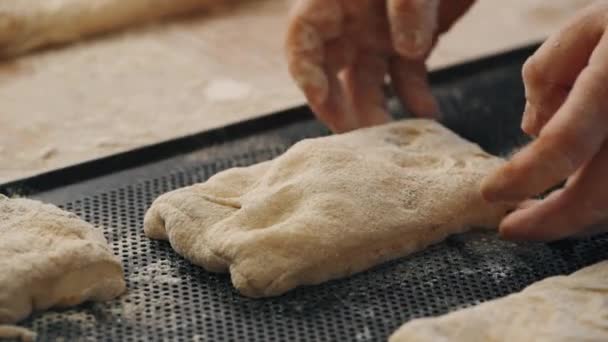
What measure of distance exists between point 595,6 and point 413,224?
1.38 ft

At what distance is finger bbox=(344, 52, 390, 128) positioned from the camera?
1819 millimetres

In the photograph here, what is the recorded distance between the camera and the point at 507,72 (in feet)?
6.82

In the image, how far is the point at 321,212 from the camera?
4.36 ft

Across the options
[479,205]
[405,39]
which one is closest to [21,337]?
[479,205]

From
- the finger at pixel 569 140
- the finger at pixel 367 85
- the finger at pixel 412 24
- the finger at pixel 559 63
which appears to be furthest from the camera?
the finger at pixel 367 85

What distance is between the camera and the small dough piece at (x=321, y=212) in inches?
50.6

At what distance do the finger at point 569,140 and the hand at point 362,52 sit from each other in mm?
455

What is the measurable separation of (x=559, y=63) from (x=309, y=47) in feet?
1.68

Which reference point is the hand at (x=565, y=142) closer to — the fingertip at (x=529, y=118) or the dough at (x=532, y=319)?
the fingertip at (x=529, y=118)

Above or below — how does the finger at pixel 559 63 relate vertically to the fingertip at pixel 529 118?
above

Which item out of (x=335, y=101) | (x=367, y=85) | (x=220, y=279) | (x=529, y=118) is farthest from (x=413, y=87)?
(x=220, y=279)

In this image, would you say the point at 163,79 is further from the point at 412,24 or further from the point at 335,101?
the point at 412,24

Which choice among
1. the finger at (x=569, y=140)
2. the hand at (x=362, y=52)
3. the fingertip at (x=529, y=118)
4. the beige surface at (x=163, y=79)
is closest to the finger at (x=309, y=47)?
the hand at (x=362, y=52)

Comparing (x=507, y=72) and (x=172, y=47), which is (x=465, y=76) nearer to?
(x=507, y=72)
